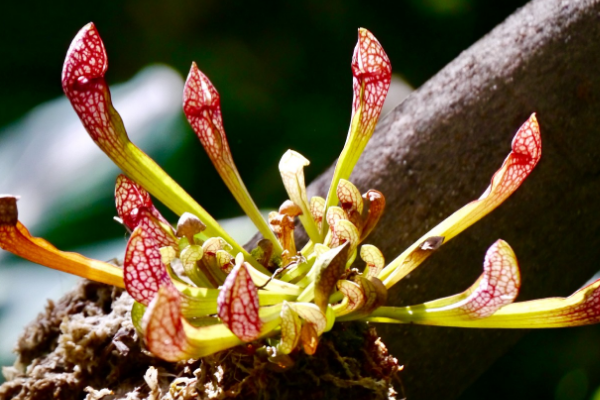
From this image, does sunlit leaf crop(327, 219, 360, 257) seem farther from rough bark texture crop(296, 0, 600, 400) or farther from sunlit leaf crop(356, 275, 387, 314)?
rough bark texture crop(296, 0, 600, 400)

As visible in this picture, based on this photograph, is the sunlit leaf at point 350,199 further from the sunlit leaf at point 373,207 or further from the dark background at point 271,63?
the dark background at point 271,63

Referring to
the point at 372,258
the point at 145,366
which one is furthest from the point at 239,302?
the point at 145,366

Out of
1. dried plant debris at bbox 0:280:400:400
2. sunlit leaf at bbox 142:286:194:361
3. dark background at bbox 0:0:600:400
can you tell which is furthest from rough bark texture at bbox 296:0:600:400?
dark background at bbox 0:0:600:400

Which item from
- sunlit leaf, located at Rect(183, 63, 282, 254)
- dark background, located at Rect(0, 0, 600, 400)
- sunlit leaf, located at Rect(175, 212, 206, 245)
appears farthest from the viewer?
dark background, located at Rect(0, 0, 600, 400)

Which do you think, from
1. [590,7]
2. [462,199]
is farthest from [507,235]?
[590,7]

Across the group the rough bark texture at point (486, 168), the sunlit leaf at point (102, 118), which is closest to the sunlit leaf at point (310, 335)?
the sunlit leaf at point (102, 118)

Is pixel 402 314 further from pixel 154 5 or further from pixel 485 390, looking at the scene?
pixel 154 5

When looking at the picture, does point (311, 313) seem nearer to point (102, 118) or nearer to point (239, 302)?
point (239, 302)

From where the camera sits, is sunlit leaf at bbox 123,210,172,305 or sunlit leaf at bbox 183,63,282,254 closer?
sunlit leaf at bbox 123,210,172,305
